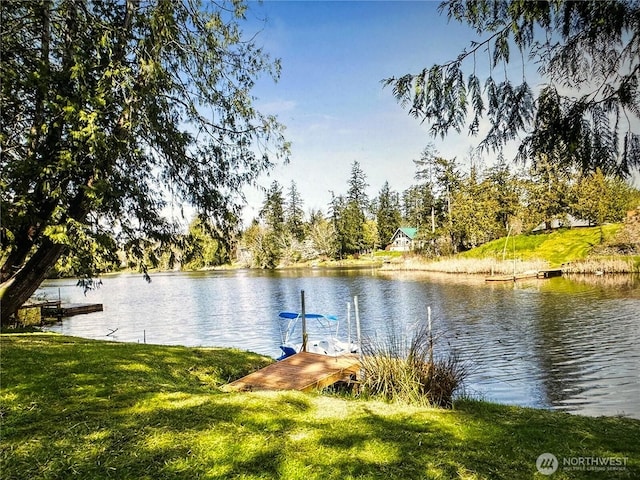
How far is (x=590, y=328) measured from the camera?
661 inches

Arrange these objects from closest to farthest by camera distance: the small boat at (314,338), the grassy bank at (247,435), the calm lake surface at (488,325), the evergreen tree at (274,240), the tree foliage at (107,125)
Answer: the grassy bank at (247,435) → the tree foliage at (107,125) → the calm lake surface at (488,325) → the small boat at (314,338) → the evergreen tree at (274,240)

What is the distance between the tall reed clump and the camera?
6.71 meters

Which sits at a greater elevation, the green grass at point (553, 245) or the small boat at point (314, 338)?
the green grass at point (553, 245)

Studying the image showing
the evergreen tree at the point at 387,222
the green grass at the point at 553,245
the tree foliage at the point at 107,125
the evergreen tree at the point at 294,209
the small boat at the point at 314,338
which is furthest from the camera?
the evergreen tree at the point at 294,209

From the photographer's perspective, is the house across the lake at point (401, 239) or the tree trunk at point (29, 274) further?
the house across the lake at point (401, 239)

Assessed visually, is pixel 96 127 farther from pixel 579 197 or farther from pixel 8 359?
pixel 579 197

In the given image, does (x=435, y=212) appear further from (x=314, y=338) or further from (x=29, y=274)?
(x=29, y=274)

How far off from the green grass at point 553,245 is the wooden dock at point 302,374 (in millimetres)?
37059

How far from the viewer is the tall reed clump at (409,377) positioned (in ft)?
Result: 22.0
